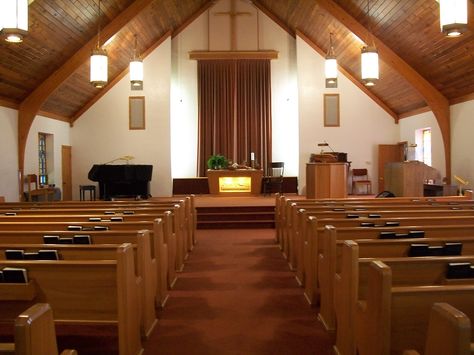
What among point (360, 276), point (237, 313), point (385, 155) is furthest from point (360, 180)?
point (360, 276)

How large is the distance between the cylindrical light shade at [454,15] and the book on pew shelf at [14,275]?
14.4ft

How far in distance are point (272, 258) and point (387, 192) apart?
4.11m

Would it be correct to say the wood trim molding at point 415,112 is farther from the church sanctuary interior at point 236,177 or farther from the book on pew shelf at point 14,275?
the book on pew shelf at point 14,275

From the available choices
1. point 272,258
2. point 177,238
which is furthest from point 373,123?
point 177,238

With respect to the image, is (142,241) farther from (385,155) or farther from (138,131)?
(385,155)

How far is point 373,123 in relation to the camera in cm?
1117

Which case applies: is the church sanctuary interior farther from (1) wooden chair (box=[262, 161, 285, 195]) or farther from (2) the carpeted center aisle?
(1) wooden chair (box=[262, 161, 285, 195])

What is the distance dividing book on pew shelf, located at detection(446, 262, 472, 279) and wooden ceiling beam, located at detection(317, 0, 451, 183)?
23.7 feet

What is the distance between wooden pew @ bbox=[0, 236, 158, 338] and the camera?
2523 mm

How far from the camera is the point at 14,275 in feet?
6.90

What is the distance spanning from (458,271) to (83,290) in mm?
1773

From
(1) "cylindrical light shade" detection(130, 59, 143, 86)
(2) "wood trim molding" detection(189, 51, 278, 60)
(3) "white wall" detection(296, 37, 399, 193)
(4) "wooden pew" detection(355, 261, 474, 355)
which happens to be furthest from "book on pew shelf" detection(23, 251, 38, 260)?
(2) "wood trim molding" detection(189, 51, 278, 60)

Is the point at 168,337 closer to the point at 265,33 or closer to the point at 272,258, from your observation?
the point at 272,258

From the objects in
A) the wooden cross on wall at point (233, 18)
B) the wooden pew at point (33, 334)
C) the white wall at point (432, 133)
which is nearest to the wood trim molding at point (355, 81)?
the white wall at point (432, 133)
